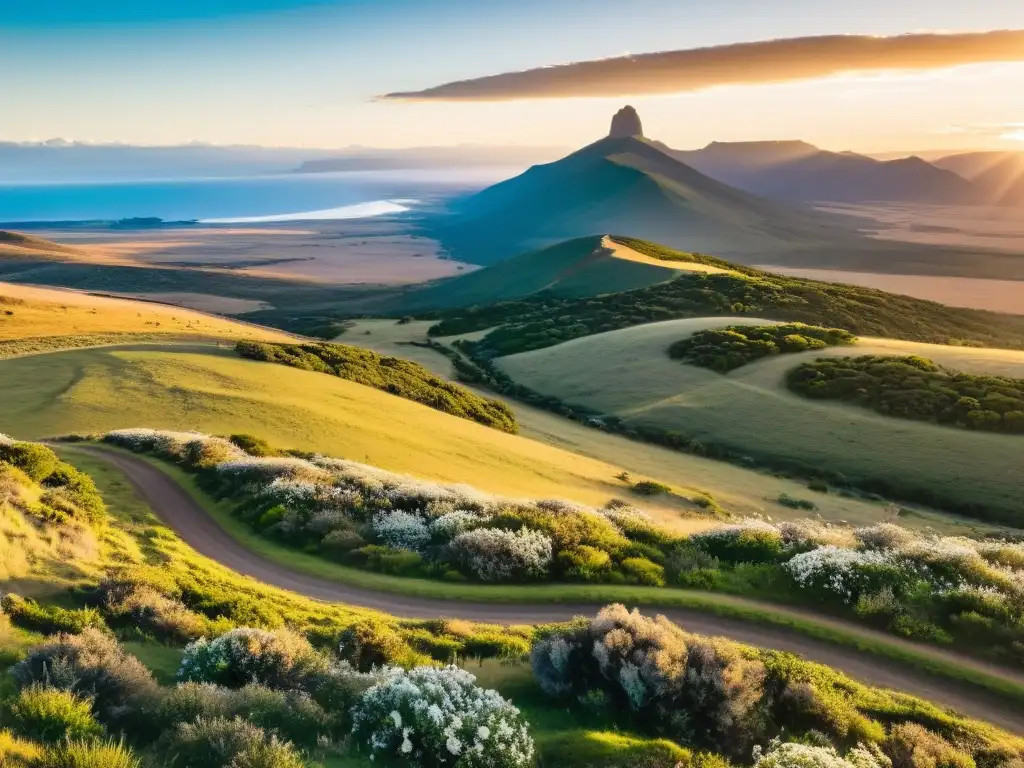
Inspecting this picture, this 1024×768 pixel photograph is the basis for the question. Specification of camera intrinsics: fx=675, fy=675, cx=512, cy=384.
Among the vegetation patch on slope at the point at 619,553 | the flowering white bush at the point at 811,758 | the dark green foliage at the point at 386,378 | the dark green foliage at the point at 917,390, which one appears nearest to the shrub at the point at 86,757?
the flowering white bush at the point at 811,758

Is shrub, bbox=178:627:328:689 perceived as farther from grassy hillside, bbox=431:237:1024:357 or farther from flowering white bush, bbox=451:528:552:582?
grassy hillside, bbox=431:237:1024:357

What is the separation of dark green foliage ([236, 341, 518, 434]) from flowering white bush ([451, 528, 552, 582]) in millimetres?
23161

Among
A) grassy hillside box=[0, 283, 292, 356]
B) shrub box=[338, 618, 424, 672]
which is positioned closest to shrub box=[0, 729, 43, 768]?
shrub box=[338, 618, 424, 672]

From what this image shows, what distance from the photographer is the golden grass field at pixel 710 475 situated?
28422mm

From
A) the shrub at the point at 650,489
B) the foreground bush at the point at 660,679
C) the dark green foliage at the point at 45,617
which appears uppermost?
the dark green foliage at the point at 45,617

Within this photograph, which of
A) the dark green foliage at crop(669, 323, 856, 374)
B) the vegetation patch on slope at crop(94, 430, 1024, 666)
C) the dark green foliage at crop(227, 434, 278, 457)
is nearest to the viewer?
the vegetation patch on slope at crop(94, 430, 1024, 666)

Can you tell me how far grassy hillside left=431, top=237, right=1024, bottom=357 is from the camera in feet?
263

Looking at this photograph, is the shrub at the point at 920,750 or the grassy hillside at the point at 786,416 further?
the grassy hillside at the point at 786,416

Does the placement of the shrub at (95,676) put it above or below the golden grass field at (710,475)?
above

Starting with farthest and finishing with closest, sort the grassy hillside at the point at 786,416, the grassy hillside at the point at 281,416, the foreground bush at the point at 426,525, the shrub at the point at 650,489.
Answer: the grassy hillside at the point at 786,416 → the shrub at the point at 650,489 → the grassy hillside at the point at 281,416 → the foreground bush at the point at 426,525

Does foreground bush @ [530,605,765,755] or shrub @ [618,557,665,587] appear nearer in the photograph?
foreground bush @ [530,605,765,755]

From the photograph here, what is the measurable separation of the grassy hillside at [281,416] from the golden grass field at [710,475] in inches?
116

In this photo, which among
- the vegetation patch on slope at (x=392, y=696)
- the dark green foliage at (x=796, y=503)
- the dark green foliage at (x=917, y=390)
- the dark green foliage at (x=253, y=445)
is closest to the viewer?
the vegetation patch on slope at (x=392, y=696)

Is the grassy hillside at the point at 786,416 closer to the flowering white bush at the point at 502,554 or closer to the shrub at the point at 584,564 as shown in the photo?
the shrub at the point at 584,564
